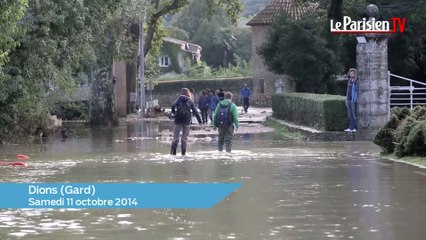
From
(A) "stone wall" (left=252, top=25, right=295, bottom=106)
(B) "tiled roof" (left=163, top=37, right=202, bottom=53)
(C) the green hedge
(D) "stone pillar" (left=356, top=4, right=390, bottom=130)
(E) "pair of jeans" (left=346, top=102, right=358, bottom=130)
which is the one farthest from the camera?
(B) "tiled roof" (left=163, top=37, right=202, bottom=53)

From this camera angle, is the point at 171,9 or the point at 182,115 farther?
the point at 171,9

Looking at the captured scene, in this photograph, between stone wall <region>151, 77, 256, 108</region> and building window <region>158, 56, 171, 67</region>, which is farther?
building window <region>158, 56, 171, 67</region>

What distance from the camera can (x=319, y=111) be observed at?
34125 millimetres

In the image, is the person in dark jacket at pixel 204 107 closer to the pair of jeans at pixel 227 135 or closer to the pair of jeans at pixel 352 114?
the pair of jeans at pixel 352 114

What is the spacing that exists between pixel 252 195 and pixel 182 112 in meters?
9.50

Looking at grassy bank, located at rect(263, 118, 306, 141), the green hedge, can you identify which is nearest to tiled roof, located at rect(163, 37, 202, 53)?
grassy bank, located at rect(263, 118, 306, 141)

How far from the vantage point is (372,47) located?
31.5 meters

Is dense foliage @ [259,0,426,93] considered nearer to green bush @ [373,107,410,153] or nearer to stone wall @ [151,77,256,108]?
green bush @ [373,107,410,153]

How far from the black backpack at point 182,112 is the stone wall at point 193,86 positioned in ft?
201

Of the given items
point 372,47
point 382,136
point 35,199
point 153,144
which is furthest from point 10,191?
point 372,47

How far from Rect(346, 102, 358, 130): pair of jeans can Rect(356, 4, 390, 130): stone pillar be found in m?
0.19

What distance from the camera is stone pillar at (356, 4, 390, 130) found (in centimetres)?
3144

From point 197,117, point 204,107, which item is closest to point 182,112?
point 197,117

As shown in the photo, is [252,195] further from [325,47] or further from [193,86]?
[193,86]
